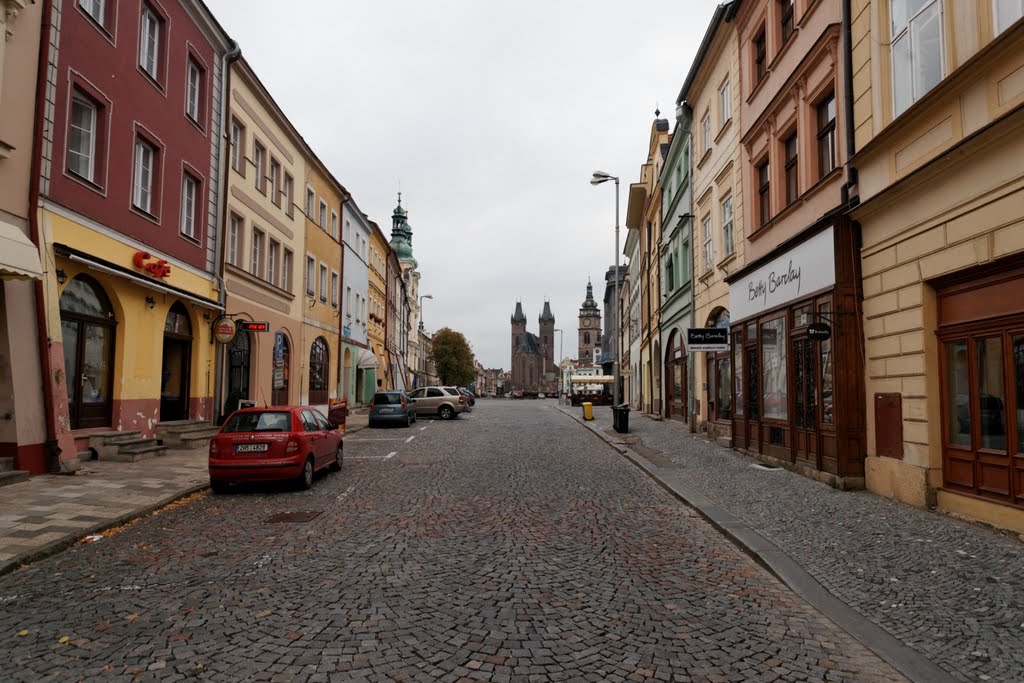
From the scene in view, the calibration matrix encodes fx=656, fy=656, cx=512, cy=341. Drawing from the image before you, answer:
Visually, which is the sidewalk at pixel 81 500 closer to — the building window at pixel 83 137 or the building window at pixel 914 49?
the building window at pixel 83 137

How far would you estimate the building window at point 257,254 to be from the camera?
2246cm

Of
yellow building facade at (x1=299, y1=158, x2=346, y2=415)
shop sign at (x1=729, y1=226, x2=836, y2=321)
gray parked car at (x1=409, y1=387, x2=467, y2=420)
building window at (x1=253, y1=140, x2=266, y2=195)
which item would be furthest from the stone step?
gray parked car at (x1=409, y1=387, x2=467, y2=420)

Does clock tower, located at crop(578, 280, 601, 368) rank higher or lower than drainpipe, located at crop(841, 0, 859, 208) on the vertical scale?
higher

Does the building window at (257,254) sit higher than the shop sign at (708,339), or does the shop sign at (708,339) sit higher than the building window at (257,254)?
the building window at (257,254)

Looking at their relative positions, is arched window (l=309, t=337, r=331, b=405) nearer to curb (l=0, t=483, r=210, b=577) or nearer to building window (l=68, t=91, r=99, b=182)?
building window (l=68, t=91, r=99, b=182)

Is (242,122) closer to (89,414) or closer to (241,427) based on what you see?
(89,414)

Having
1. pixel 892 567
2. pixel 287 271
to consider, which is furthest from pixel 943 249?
pixel 287 271

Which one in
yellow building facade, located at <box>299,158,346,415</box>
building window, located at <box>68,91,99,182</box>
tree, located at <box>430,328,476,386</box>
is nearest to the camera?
building window, located at <box>68,91,99,182</box>

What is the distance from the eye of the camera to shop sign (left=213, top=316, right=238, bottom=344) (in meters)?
18.5

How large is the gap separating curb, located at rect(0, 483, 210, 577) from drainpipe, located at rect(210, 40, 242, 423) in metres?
9.21

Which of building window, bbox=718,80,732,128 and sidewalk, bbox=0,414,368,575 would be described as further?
building window, bbox=718,80,732,128

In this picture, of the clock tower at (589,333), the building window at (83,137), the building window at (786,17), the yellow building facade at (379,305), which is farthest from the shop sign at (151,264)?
the clock tower at (589,333)

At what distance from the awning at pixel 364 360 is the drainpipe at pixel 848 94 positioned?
3010cm

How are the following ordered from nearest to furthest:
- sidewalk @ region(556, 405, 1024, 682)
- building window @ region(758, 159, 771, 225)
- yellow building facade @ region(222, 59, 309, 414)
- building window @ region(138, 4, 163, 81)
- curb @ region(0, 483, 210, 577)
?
sidewalk @ region(556, 405, 1024, 682), curb @ region(0, 483, 210, 577), building window @ region(138, 4, 163, 81), building window @ region(758, 159, 771, 225), yellow building facade @ region(222, 59, 309, 414)
